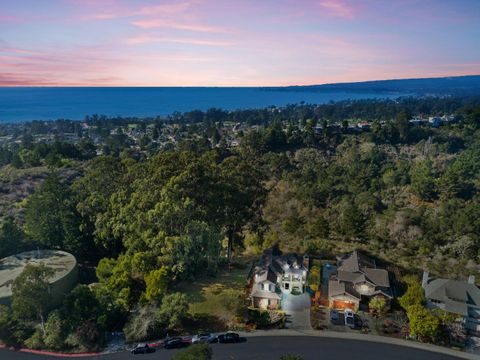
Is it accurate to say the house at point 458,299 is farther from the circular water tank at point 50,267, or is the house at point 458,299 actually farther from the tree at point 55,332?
the circular water tank at point 50,267

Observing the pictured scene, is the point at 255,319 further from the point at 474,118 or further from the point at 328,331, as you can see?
the point at 474,118

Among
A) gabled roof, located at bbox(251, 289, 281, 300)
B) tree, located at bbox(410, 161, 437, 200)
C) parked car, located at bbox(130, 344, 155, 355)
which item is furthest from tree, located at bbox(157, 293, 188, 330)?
tree, located at bbox(410, 161, 437, 200)

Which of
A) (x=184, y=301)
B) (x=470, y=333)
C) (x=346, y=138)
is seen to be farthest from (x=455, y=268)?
(x=346, y=138)

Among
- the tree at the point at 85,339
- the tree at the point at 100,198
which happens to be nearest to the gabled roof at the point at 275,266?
the tree at the point at 85,339

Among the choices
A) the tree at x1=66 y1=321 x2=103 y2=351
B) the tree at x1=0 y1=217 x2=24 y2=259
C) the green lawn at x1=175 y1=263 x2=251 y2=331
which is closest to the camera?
the tree at x1=66 y1=321 x2=103 y2=351

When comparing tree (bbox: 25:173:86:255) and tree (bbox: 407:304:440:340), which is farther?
tree (bbox: 25:173:86:255)

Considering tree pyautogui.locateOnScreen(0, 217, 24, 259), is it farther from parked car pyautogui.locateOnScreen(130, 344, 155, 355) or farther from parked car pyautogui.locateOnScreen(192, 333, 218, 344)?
parked car pyautogui.locateOnScreen(192, 333, 218, 344)

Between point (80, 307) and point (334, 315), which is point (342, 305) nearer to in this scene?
point (334, 315)

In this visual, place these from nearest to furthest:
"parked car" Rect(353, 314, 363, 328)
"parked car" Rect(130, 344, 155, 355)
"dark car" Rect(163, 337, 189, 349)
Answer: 1. "parked car" Rect(130, 344, 155, 355)
2. "dark car" Rect(163, 337, 189, 349)
3. "parked car" Rect(353, 314, 363, 328)
